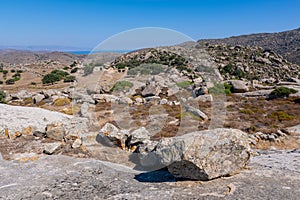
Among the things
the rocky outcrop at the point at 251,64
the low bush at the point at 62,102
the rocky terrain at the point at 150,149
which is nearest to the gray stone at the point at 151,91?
the rocky terrain at the point at 150,149

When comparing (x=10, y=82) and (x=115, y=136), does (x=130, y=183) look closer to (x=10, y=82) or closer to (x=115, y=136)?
(x=115, y=136)

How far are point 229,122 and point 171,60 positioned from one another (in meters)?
28.8

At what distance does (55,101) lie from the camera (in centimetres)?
1912

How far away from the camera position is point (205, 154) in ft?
19.0

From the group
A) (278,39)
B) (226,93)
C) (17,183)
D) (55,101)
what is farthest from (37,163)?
(278,39)

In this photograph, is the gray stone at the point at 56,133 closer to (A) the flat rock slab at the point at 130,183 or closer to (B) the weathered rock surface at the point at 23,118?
(B) the weathered rock surface at the point at 23,118

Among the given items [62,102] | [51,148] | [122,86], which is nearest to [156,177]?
[51,148]

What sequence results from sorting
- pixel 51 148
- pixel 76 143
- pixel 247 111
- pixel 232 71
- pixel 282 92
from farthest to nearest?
pixel 232 71, pixel 282 92, pixel 247 111, pixel 76 143, pixel 51 148

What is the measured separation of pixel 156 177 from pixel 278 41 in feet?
320

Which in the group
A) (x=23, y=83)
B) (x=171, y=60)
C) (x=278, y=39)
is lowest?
(x=23, y=83)

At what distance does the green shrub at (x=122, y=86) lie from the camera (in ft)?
83.3

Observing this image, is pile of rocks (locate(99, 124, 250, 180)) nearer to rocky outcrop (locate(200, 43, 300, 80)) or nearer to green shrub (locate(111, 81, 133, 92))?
green shrub (locate(111, 81, 133, 92))

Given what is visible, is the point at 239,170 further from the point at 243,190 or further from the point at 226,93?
the point at 226,93

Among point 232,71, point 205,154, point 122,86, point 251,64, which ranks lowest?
point 122,86
